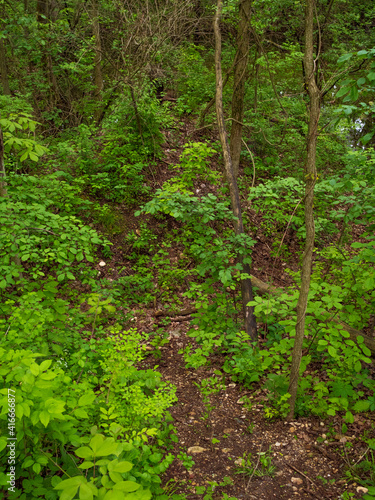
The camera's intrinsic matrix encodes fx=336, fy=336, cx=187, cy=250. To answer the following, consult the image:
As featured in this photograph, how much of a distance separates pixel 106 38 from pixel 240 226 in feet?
25.6

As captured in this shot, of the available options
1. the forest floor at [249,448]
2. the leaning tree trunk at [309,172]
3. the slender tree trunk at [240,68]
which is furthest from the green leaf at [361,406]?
the slender tree trunk at [240,68]

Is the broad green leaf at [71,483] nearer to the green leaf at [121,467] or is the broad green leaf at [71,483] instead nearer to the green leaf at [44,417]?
the green leaf at [121,467]

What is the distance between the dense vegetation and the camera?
7.32 ft

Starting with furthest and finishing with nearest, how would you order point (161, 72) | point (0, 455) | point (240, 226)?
point (161, 72), point (240, 226), point (0, 455)

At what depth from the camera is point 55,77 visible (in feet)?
31.3

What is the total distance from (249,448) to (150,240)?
440 centimetres

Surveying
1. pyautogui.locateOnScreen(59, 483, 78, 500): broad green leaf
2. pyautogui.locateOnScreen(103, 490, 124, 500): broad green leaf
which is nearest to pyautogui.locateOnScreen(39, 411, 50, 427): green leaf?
pyautogui.locateOnScreen(59, 483, 78, 500): broad green leaf

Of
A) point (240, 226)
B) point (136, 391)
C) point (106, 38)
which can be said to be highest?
point (106, 38)

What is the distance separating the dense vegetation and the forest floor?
0.16 metres

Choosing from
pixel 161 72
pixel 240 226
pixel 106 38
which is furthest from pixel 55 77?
pixel 240 226

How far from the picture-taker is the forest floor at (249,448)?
9.56 feet

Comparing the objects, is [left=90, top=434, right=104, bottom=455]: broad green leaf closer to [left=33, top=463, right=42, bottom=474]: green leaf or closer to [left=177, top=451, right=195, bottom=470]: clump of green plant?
[left=33, top=463, right=42, bottom=474]: green leaf

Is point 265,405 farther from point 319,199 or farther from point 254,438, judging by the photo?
point 319,199

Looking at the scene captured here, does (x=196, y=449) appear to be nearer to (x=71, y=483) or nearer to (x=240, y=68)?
(x=71, y=483)
